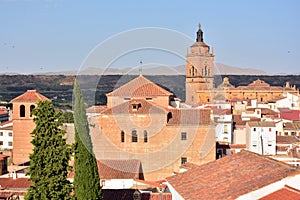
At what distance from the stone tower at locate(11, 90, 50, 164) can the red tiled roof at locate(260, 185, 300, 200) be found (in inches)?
861

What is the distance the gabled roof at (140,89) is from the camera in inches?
1079

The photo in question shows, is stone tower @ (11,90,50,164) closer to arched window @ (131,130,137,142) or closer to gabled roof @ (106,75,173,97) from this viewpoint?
gabled roof @ (106,75,173,97)

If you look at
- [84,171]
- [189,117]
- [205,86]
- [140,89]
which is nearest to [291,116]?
[205,86]

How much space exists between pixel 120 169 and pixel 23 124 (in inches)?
404

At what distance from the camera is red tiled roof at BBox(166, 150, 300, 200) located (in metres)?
10.8

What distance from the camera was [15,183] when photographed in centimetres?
2067

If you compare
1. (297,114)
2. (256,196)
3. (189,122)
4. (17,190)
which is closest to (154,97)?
(189,122)

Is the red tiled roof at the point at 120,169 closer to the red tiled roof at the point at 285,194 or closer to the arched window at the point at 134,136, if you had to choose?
the arched window at the point at 134,136

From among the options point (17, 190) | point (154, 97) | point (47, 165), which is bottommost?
point (17, 190)

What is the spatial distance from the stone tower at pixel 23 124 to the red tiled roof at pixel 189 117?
29.0 ft

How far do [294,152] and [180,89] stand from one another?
25.2 feet

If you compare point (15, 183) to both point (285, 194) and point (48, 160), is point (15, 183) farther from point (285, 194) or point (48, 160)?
point (285, 194)

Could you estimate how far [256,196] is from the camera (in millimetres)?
10266

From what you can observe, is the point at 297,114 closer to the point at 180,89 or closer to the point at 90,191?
the point at 180,89
